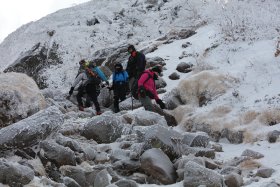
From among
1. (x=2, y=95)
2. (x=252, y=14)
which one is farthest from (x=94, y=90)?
(x=252, y=14)

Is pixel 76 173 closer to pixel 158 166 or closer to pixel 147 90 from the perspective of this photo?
pixel 158 166

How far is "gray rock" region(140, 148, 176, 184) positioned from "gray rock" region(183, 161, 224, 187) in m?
0.34

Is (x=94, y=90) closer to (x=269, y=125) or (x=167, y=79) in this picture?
(x=167, y=79)

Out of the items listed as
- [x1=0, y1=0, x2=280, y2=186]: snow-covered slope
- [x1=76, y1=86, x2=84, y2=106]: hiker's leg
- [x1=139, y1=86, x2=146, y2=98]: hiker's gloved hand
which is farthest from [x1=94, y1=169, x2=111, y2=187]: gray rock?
[x1=76, y1=86, x2=84, y2=106]: hiker's leg

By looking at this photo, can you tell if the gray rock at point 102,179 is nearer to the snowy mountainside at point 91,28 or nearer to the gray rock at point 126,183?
the gray rock at point 126,183

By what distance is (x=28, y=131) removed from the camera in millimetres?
6262

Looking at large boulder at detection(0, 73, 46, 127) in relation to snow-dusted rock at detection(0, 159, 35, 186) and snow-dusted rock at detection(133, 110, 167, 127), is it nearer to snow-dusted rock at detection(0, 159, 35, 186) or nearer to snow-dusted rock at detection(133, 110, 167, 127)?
snow-dusted rock at detection(133, 110, 167, 127)

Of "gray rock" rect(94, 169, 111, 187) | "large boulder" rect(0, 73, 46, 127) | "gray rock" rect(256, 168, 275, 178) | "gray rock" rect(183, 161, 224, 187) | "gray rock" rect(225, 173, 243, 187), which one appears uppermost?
"large boulder" rect(0, 73, 46, 127)

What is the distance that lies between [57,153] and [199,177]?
6.06ft

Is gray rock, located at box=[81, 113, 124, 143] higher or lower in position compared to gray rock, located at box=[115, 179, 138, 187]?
lower

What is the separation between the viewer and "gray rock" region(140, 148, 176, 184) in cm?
599

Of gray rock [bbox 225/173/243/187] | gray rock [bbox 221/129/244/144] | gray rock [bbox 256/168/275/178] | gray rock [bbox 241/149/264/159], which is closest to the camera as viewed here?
gray rock [bbox 225/173/243/187]

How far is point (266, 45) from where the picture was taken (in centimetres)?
1210

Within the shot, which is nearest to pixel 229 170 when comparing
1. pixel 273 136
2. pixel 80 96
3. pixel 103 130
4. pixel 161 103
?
pixel 273 136
